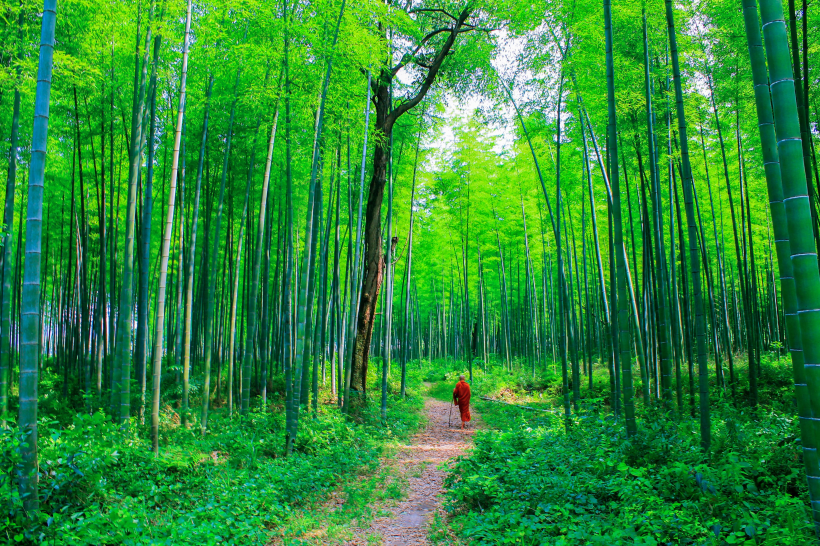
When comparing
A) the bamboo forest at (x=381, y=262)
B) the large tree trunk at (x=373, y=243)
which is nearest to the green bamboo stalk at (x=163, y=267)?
the bamboo forest at (x=381, y=262)

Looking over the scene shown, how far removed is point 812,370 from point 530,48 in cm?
565

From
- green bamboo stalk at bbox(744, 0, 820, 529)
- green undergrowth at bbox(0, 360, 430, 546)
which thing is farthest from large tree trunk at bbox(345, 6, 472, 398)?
green bamboo stalk at bbox(744, 0, 820, 529)

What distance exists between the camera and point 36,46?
4410 millimetres

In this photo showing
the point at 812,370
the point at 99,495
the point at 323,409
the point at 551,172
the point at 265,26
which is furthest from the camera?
the point at 551,172

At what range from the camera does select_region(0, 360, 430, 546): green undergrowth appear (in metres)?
2.53

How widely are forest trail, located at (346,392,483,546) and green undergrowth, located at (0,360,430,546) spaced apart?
28cm

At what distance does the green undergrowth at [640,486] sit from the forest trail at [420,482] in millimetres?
284

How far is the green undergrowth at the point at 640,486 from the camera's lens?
2.38m

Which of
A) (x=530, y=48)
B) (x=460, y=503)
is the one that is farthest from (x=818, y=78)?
(x=460, y=503)

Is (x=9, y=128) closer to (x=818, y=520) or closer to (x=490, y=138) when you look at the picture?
(x=818, y=520)

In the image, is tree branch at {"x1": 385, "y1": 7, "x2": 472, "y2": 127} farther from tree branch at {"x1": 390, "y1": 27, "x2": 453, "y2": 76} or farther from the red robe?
the red robe

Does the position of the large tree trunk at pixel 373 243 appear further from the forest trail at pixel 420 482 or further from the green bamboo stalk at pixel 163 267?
the green bamboo stalk at pixel 163 267

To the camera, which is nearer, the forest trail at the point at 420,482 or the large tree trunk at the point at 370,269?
the forest trail at the point at 420,482

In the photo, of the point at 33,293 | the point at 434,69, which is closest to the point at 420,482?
the point at 33,293
